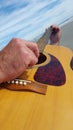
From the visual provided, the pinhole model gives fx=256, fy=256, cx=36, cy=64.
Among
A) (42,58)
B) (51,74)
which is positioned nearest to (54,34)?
(42,58)

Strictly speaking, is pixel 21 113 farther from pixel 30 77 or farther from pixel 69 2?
pixel 69 2

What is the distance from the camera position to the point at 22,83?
542mm

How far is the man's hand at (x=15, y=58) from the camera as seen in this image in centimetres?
52

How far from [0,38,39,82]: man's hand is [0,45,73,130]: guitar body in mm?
38

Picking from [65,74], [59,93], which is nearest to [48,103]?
[59,93]

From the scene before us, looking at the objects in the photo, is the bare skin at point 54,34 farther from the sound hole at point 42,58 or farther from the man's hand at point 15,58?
the man's hand at point 15,58

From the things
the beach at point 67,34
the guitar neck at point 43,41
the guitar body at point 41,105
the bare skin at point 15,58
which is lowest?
the beach at point 67,34

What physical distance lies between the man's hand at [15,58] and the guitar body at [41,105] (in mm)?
38

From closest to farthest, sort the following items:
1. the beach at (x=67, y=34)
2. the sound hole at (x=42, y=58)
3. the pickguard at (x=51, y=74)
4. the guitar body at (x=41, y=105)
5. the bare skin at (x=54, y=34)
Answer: the guitar body at (x=41, y=105), the pickguard at (x=51, y=74), the sound hole at (x=42, y=58), the bare skin at (x=54, y=34), the beach at (x=67, y=34)

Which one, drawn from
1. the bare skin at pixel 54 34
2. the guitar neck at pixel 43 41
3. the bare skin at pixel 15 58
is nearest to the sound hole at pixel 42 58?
the guitar neck at pixel 43 41

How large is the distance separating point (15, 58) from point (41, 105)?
0.11 meters

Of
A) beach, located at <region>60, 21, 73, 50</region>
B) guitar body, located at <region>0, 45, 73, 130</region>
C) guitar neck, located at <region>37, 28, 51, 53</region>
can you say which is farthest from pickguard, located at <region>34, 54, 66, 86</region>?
beach, located at <region>60, 21, 73, 50</region>

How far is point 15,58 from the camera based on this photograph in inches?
20.9

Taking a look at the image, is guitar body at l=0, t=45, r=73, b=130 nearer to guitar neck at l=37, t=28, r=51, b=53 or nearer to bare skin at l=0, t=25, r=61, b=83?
bare skin at l=0, t=25, r=61, b=83
